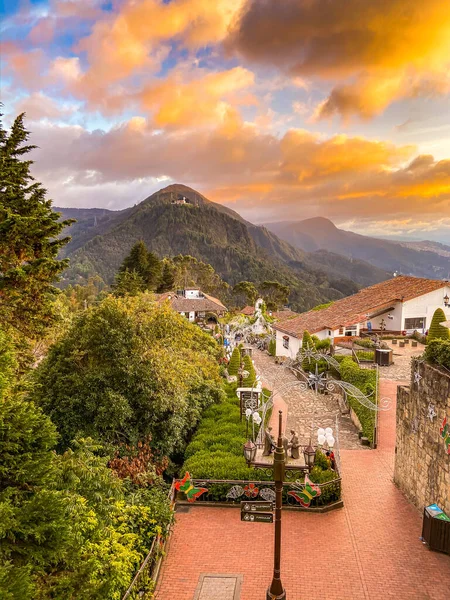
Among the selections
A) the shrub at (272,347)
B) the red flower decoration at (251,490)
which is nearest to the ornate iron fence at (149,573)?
the red flower decoration at (251,490)

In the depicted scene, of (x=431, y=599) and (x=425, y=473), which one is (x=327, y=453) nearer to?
(x=425, y=473)

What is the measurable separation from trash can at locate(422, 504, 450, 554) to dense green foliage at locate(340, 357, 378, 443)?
643 centimetres

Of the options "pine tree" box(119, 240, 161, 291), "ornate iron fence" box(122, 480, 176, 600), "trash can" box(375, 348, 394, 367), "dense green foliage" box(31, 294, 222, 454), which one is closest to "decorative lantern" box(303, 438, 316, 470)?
"ornate iron fence" box(122, 480, 176, 600)

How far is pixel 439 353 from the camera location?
11250 mm

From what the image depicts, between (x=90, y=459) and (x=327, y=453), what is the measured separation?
912cm

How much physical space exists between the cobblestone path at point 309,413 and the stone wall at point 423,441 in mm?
3853

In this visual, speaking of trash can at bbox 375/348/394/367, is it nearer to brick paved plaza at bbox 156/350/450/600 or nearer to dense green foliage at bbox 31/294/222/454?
brick paved plaza at bbox 156/350/450/600

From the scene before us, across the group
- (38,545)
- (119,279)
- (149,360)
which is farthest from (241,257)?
(38,545)

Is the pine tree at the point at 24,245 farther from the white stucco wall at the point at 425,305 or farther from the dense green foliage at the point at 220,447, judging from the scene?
the white stucco wall at the point at 425,305

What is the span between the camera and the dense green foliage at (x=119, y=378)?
14.6 metres

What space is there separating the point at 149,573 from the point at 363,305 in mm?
29427

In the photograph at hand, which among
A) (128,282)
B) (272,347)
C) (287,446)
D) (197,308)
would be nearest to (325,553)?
(287,446)

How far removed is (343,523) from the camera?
11.9 m

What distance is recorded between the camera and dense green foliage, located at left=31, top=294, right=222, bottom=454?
14.6m
